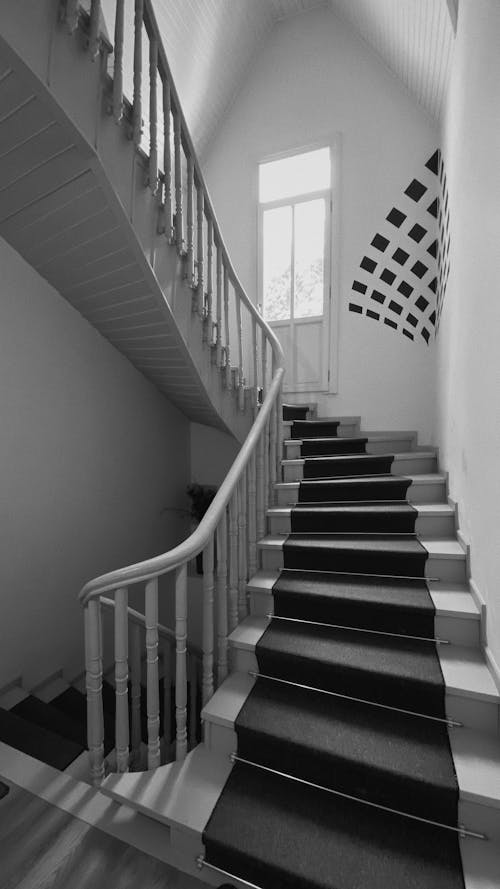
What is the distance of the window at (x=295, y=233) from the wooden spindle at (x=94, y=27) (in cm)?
297

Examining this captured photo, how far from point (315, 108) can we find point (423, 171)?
135 centimetres

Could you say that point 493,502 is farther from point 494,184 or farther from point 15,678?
point 15,678

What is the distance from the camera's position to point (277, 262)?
4344 millimetres

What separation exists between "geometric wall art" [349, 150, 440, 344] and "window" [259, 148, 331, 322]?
465 millimetres

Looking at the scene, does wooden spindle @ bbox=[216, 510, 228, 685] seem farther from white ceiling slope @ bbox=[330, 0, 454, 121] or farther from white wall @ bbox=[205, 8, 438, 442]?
white ceiling slope @ bbox=[330, 0, 454, 121]

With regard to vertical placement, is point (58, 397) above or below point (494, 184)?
below

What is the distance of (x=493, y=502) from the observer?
1.54 metres

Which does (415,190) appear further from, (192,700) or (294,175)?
(192,700)

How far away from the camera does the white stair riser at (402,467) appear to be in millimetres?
2837

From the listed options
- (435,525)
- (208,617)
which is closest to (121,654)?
(208,617)

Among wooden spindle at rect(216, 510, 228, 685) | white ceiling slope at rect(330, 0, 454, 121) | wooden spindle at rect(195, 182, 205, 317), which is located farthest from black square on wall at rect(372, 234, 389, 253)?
wooden spindle at rect(216, 510, 228, 685)

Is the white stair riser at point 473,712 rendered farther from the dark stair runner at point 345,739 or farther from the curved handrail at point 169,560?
the curved handrail at point 169,560

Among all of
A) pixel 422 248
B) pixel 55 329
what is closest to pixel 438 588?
pixel 55 329

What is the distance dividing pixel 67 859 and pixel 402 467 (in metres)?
2.55
